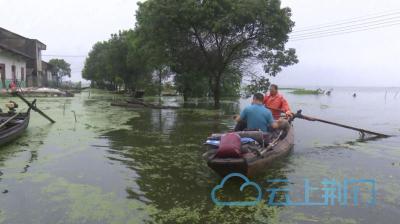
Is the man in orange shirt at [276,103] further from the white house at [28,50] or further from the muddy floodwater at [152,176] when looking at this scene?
the white house at [28,50]

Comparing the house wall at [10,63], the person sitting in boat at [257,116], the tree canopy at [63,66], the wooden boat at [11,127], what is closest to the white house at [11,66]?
the house wall at [10,63]

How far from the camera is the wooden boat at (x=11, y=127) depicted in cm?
1088

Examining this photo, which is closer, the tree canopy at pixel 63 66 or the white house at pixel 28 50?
the white house at pixel 28 50

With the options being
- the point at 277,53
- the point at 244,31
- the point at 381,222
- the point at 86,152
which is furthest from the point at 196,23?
the point at 381,222

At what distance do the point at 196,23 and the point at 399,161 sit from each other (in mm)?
14751

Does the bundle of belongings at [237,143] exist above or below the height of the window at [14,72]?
below

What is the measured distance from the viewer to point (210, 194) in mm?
6934

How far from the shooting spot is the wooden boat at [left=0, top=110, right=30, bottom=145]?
1088cm
